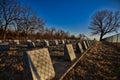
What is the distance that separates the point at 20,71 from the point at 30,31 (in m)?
37.0

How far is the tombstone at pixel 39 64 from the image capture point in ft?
10.5

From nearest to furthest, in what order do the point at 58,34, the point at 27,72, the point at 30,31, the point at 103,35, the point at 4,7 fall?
the point at 27,72
the point at 4,7
the point at 30,31
the point at 58,34
the point at 103,35

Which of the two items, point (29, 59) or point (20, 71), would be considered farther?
point (20, 71)

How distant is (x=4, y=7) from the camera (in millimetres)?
33781

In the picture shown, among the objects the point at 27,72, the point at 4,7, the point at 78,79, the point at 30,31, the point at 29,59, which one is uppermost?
the point at 4,7

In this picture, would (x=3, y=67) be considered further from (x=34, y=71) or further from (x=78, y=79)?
(x=78, y=79)

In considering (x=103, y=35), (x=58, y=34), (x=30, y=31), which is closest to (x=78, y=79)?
(x=30, y=31)

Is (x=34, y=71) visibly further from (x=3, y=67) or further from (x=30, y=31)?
(x=30, y=31)

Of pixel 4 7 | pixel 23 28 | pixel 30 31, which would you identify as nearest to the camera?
pixel 4 7

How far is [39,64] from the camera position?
11.7ft

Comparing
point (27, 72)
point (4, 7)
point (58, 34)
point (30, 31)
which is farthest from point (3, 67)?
point (58, 34)

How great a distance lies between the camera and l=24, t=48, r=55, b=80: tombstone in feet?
10.5

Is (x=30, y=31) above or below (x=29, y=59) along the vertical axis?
above

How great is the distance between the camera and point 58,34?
51.9 metres
